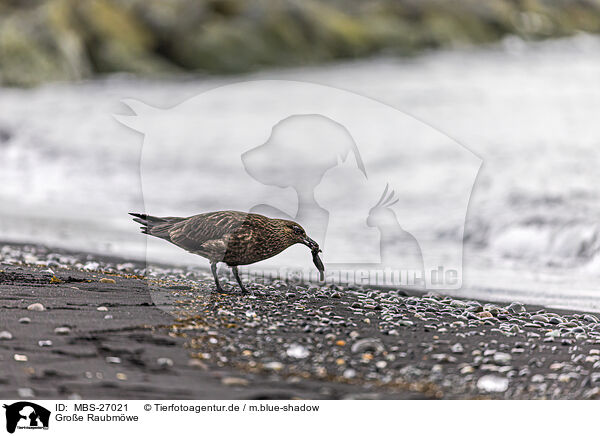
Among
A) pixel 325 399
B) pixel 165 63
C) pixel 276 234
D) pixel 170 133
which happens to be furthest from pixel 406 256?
pixel 165 63

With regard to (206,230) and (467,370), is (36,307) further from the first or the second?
(467,370)

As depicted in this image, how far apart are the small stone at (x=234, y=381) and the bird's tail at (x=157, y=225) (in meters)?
1.21

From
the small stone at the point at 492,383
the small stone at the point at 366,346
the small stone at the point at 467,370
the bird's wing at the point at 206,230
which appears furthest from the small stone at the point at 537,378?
the bird's wing at the point at 206,230

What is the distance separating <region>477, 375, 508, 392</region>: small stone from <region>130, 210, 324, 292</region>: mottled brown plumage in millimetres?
1088

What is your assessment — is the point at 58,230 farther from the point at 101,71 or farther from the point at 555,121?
the point at 101,71

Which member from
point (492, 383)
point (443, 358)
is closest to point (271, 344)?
point (443, 358)

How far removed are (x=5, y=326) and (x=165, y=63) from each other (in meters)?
21.2

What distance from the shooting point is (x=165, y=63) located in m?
23.6

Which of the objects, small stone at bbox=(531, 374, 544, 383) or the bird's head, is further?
the bird's head

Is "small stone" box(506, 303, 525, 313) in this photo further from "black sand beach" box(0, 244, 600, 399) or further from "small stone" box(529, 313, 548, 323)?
"small stone" box(529, 313, 548, 323)

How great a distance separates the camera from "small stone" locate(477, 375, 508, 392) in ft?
10.8

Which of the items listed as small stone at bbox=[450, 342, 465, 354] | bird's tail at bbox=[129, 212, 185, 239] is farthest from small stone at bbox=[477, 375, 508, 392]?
bird's tail at bbox=[129, 212, 185, 239]
